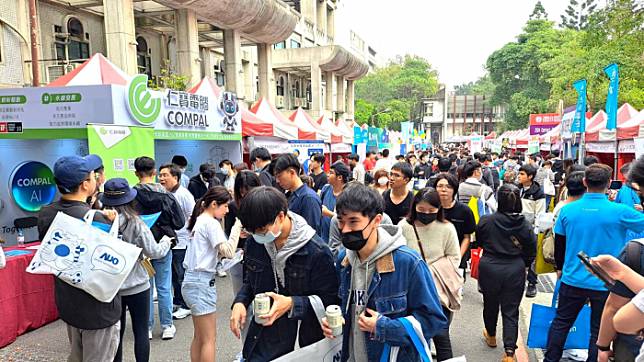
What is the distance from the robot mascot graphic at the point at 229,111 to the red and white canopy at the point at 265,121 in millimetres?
1339

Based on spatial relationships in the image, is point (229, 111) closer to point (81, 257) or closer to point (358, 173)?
point (358, 173)

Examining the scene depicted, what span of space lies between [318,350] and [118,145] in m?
4.88

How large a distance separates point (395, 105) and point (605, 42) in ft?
141

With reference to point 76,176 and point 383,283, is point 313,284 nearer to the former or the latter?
point 383,283

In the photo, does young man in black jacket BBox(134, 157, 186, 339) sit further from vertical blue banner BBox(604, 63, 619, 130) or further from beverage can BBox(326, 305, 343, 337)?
vertical blue banner BBox(604, 63, 619, 130)

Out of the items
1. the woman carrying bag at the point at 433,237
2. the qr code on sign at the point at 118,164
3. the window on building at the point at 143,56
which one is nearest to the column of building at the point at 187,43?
the window on building at the point at 143,56

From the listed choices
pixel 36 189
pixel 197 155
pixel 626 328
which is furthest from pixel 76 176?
pixel 197 155

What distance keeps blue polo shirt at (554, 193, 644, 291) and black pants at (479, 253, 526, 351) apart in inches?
15.8

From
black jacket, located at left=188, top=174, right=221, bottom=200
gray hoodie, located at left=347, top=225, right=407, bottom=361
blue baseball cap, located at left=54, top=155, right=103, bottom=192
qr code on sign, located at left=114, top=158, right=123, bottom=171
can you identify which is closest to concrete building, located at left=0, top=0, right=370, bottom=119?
black jacket, located at left=188, top=174, right=221, bottom=200

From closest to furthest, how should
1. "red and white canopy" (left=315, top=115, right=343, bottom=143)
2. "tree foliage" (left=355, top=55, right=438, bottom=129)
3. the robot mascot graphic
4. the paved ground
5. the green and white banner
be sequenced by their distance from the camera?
the paved ground → the green and white banner → the robot mascot graphic → "red and white canopy" (left=315, top=115, right=343, bottom=143) → "tree foliage" (left=355, top=55, right=438, bottom=129)

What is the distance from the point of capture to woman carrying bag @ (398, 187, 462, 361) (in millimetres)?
3361

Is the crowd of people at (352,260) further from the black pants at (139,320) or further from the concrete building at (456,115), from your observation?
the concrete building at (456,115)

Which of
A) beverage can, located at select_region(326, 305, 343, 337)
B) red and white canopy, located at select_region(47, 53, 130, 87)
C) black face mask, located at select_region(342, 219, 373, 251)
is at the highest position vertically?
red and white canopy, located at select_region(47, 53, 130, 87)

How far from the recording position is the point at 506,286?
12.4ft
